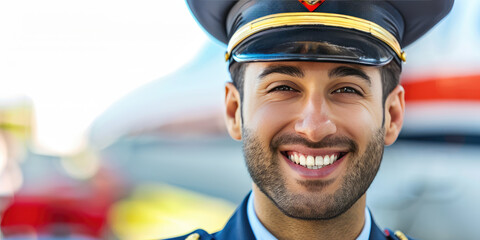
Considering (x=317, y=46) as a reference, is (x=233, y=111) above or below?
below

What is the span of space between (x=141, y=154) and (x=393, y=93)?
3.75 m

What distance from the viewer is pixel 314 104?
1.42 metres

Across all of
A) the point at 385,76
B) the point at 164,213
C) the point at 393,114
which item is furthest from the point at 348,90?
the point at 164,213

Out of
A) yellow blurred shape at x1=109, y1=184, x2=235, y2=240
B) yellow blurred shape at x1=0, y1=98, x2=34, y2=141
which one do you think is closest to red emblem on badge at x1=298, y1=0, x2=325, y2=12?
yellow blurred shape at x1=109, y1=184, x2=235, y2=240

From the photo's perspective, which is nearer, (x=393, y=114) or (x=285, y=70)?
(x=285, y=70)

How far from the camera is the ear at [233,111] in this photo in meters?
1.71

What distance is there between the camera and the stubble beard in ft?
4.78

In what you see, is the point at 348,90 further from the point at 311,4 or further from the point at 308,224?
the point at 308,224

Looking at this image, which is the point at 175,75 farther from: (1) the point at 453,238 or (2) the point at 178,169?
(1) the point at 453,238

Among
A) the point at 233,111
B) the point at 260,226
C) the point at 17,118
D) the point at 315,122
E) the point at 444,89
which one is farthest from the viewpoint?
the point at 17,118

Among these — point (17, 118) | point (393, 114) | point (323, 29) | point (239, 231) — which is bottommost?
point (17, 118)

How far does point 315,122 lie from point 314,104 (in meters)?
0.05

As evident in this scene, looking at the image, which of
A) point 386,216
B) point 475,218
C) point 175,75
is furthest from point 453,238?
point 175,75

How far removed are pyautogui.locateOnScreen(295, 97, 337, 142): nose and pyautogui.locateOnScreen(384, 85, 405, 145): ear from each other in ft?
0.99
